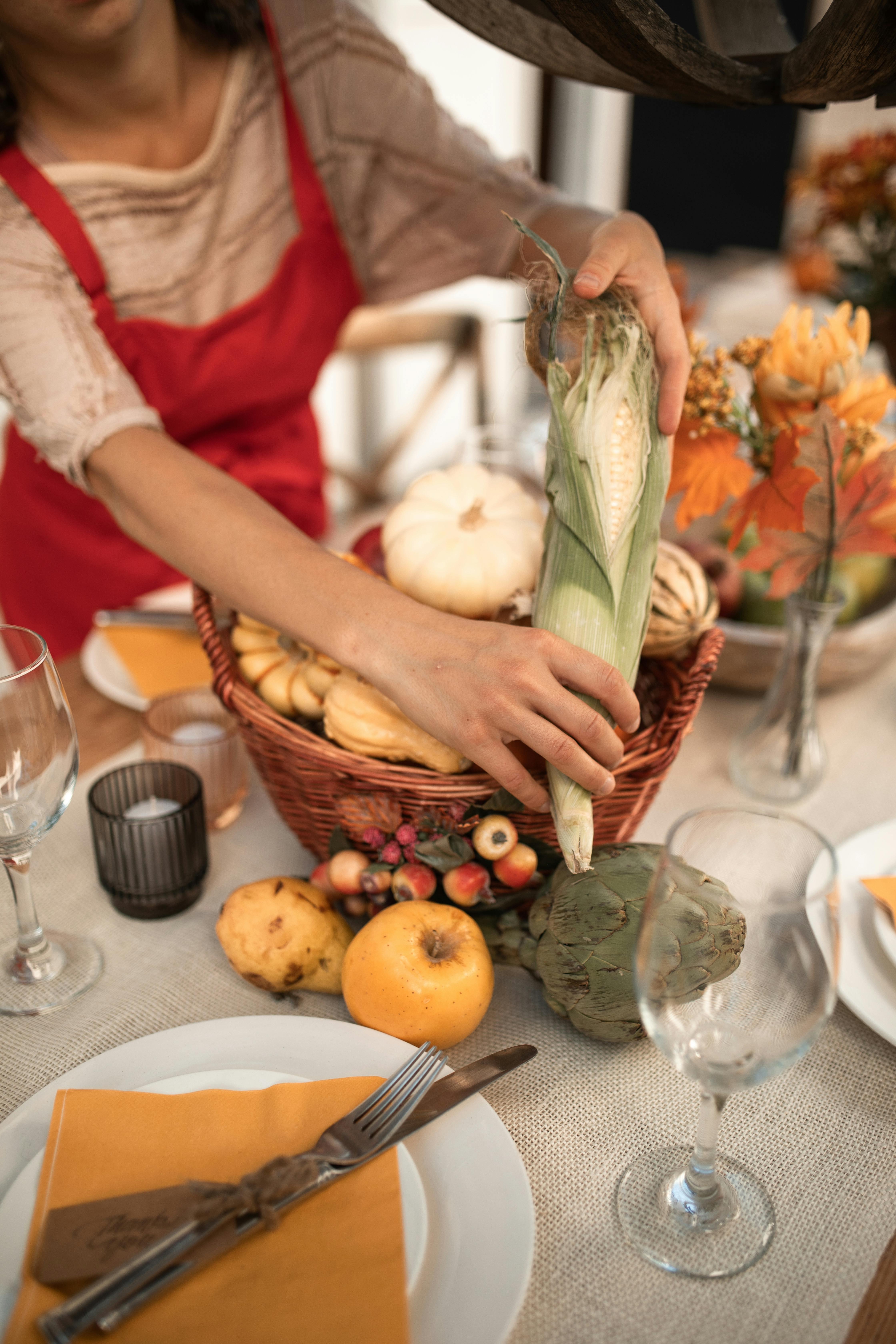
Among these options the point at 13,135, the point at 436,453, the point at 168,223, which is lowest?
the point at 436,453


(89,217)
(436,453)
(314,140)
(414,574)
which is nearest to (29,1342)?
(414,574)

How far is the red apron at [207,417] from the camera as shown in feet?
4.04

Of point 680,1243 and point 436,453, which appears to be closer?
point 680,1243

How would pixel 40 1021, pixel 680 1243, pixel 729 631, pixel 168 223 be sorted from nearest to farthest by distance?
pixel 680 1243, pixel 40 1021, pixel 729 631, pixel 168 223

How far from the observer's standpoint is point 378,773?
690 mm

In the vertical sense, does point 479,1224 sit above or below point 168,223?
below

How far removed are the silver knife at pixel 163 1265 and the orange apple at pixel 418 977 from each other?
0.07 m

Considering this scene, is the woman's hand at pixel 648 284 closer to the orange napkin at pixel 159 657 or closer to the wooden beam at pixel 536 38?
the wooden beam at pixel 536 38

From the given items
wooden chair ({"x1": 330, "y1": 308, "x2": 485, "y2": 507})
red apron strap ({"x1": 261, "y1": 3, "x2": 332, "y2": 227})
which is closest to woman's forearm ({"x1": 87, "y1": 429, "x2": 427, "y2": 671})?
red apron strap ({"x1": 261, "y1": 3, "x2": 332, "y2": 227})

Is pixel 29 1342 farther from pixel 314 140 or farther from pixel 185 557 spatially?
pixel 314 140

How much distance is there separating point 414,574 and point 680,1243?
1.67 feet

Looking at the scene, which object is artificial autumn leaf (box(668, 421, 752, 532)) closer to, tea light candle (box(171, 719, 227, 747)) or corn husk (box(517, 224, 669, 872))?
corn husk (box(517, 224, 669, 872))

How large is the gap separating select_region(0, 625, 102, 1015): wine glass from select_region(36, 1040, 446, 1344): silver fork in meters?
0.27

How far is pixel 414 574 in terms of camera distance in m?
0.81
